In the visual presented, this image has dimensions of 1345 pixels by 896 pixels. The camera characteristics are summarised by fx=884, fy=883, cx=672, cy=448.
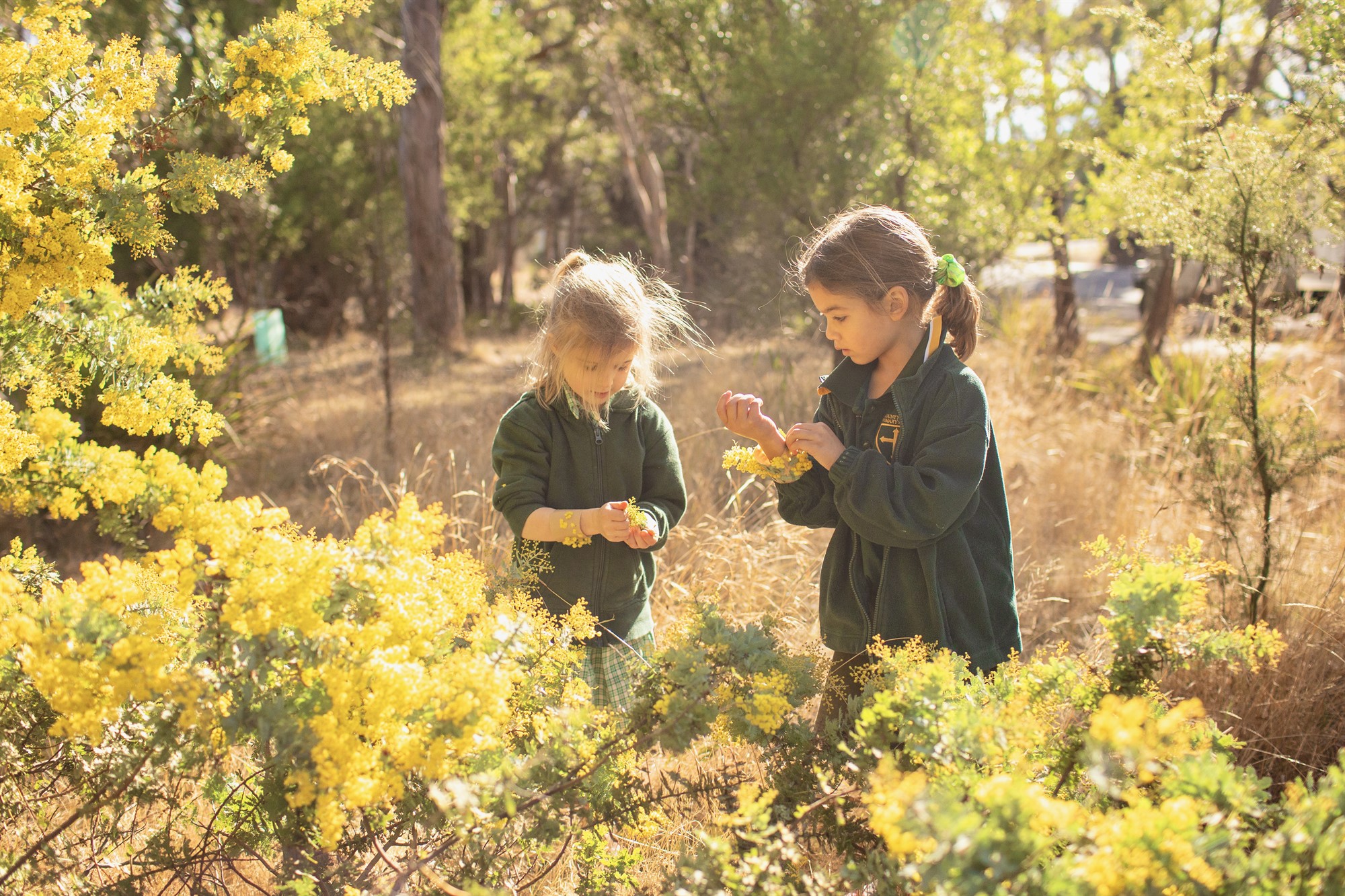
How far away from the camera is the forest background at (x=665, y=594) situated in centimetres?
130

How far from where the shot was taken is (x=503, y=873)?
5.69ft

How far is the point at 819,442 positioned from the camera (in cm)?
203

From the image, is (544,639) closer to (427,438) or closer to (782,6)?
(427,438)

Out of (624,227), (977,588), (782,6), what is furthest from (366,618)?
(624,227)

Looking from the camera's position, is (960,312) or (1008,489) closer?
(960,312)

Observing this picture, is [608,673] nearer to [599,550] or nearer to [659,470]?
[599,550]

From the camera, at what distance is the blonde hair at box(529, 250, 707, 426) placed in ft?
7.48

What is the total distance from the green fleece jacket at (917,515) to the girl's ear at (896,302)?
91mm

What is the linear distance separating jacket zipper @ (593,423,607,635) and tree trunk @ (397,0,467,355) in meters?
7.15

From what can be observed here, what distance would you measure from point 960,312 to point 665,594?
1749 mm

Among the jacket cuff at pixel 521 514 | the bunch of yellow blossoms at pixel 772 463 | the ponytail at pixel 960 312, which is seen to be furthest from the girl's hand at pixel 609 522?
the ponytail at pixel 960 312

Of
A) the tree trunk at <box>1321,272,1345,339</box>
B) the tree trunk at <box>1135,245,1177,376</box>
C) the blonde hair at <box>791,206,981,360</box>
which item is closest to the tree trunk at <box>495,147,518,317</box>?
the tree trunk at <box>1135,245,1177,376</box>

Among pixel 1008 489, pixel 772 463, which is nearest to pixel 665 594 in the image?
pixel 772 463

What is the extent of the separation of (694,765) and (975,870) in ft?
5.43
